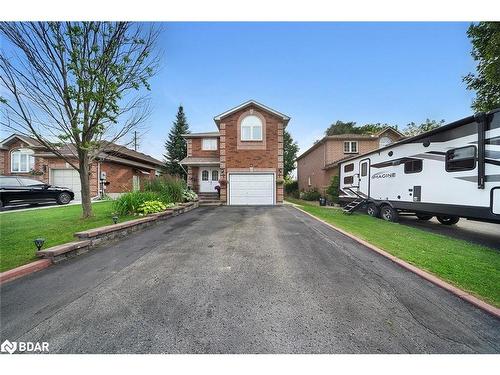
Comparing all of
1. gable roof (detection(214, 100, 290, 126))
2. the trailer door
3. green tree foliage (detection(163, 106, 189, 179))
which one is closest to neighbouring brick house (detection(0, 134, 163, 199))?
gable roof (detection(214, 100, 290, 126))

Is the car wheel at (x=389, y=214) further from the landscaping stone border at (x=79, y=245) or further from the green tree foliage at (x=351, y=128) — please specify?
the green tree foliage at (x=351, y=128)

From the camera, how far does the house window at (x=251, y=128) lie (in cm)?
1583

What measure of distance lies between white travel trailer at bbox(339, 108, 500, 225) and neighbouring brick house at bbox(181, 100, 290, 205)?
233 inches

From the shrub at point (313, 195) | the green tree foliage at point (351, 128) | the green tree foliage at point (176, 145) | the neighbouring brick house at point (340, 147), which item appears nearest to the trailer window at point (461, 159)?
the neighbouring brick house at point (340, 147)

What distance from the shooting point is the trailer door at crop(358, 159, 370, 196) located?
470 inches

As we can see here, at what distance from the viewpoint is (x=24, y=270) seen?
3.58 metres

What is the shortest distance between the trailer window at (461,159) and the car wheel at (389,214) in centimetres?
326

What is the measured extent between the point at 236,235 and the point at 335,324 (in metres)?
4.18

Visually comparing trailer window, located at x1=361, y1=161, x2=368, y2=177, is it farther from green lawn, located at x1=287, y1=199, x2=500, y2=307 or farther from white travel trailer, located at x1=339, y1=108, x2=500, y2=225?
green lawn, located at x1=287, y1=199, x2=500, y2=307

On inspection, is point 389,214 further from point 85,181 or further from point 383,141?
point 383,141

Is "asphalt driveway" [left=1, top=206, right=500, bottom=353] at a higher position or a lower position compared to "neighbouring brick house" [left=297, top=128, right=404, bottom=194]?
lower

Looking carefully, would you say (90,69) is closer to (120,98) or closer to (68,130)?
(120,98)

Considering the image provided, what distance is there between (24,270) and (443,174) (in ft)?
37.1
